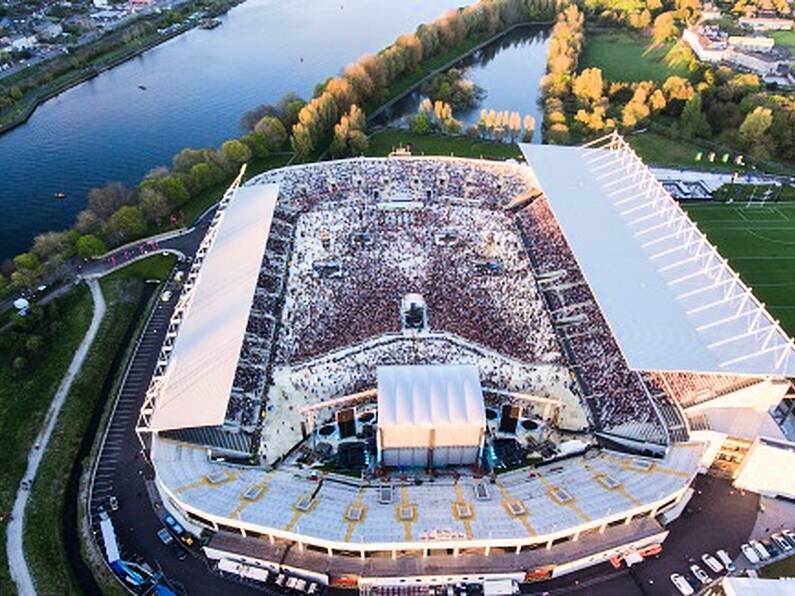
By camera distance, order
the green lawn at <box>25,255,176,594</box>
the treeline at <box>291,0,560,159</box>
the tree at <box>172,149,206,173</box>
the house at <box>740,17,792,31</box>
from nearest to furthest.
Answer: the green lawn at <box>25,255,176,594</box> → the tree at <box>172,149,206,173</box> → the treeline at <box>291,0,560,159</box> → the house at <box>740,17,792,31</box>

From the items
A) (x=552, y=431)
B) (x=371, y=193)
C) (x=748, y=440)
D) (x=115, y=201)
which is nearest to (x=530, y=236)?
(x=371, y=193)

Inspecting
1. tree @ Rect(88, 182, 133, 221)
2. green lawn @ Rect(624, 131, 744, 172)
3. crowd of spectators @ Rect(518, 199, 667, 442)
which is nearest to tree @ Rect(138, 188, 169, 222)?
tree @ Rect(88, 182, 133, 221)

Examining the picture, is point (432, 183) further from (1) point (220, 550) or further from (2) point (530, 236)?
(1) point (220, 550)

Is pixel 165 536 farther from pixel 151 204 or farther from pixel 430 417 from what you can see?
pixel 151 204

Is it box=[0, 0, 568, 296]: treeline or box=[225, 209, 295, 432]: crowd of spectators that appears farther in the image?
box=[0, 0, 568, 296]: treeline

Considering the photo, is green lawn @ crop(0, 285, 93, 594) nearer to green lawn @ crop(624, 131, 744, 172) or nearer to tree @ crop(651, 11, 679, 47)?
green lawn @ crop(624, 131, 744, 172)

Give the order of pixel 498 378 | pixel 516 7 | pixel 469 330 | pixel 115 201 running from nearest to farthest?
pixel 498 378 < pixel 469 330 < pixel 115 201 < pixel 516 7

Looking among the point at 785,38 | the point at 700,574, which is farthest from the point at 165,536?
the point at 785,38
